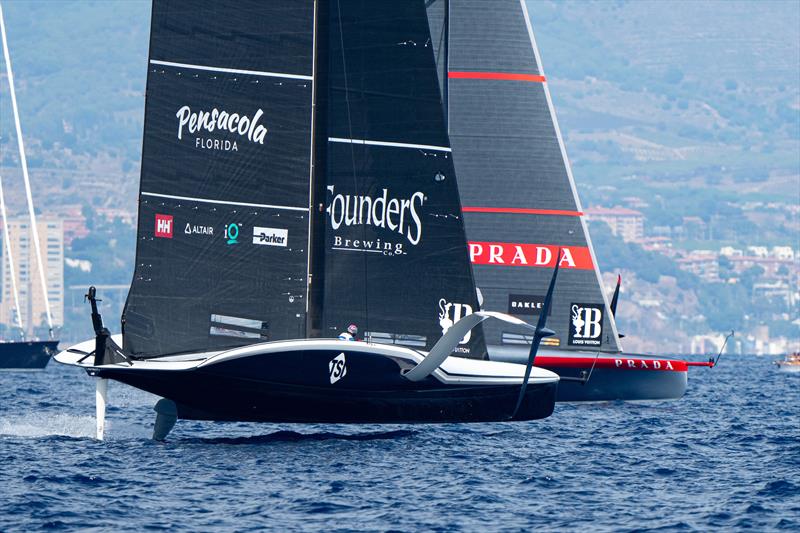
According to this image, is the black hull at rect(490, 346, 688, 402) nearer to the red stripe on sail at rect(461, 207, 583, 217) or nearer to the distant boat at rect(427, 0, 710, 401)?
the distant boat at rect(427, 0, 710, 401)

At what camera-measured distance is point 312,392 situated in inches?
946

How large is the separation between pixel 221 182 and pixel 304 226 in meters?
1.37

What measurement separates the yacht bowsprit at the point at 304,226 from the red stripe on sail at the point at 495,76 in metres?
9.41

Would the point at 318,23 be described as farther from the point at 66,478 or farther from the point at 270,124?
the point at 66,478

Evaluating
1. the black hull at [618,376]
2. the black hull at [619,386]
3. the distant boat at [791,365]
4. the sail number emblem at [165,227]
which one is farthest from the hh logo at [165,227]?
the distant boat at [791,365]

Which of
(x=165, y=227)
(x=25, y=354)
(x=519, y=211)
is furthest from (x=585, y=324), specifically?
(x=25, y=354)

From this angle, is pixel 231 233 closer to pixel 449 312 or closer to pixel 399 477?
pixel 449 312

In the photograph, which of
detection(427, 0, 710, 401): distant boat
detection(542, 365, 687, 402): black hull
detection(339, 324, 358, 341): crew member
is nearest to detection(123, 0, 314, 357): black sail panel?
detection(339, 324, 358, 341): crew member

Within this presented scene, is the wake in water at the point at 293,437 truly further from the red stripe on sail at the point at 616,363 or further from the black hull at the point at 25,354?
the black hull at the point at 25,354

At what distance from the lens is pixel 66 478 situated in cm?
2145

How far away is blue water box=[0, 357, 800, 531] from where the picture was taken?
62.6ft

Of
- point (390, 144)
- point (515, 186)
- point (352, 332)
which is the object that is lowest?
point (352, 332)

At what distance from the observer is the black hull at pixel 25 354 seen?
65.2 m

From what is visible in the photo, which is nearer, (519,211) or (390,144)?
(390,144)
